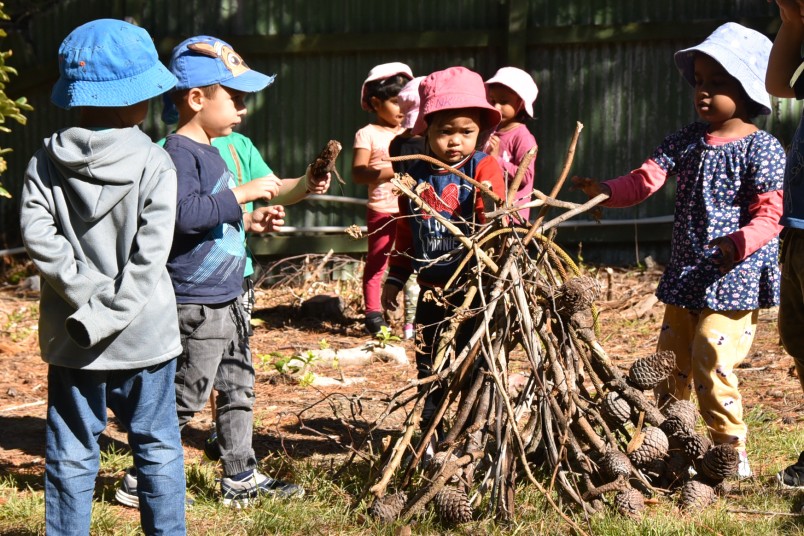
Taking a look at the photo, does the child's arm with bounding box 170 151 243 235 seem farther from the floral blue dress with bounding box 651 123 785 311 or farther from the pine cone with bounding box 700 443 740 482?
the pine cone with bounding box 700 443 740 482

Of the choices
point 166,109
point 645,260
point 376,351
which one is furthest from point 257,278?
point 166,109

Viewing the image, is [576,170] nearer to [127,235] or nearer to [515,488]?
[515,488]

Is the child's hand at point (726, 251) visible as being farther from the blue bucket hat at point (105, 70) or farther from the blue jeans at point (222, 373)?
the blue bucket hat at point (105, 70)

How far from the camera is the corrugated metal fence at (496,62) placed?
8.23m

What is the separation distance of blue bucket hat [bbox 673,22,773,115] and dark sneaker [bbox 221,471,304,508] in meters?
2.23

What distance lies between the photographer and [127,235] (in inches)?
118

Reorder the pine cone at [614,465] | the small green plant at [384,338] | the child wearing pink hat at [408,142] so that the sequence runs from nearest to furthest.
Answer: the pine cone at [614,465], the child wearing pink hat at [408,142], the small green plant at [384,338]

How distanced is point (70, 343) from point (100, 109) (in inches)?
27.0

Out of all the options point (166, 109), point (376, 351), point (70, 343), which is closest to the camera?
point (70, 343)

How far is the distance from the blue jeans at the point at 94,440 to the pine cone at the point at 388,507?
0.64 metres

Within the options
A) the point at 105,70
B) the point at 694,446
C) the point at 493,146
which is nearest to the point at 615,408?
the point at 694,446

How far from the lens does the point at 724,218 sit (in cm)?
397

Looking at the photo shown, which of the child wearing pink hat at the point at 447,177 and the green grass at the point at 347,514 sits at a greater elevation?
the child wearing pink hat at the point at 447,177

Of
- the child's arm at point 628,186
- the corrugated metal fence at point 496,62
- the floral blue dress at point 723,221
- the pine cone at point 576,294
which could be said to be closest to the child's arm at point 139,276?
the pine cone at point 576,294
